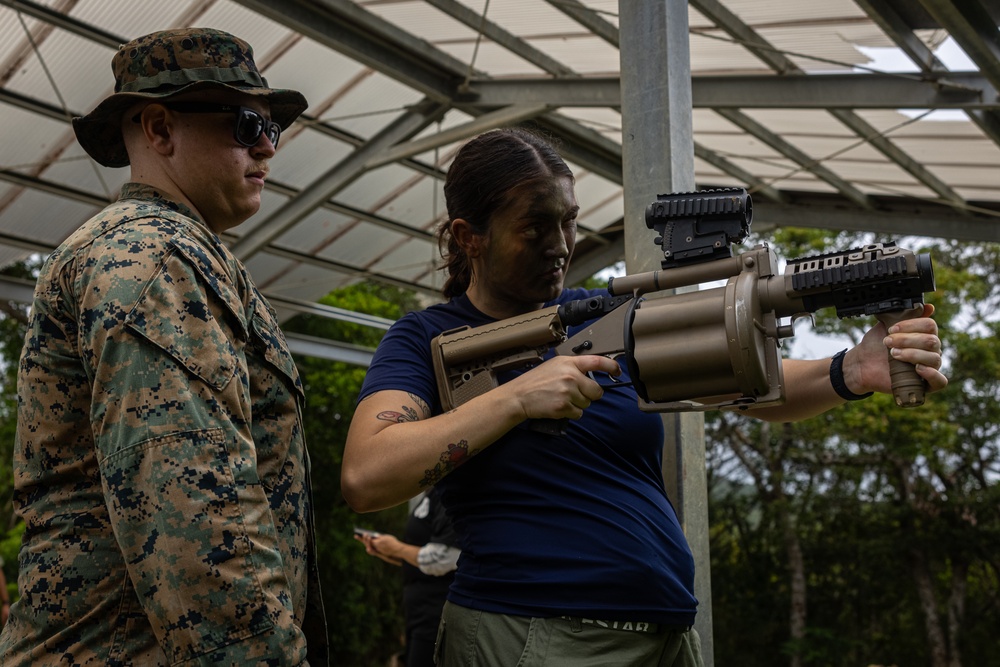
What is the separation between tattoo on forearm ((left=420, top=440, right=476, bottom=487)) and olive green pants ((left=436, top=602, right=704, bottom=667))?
288 mm

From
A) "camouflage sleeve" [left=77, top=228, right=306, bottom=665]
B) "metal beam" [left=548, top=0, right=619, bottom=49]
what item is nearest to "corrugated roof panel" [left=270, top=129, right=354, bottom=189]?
"metal beam" [left=548, top=0, right=619, bottom=49]

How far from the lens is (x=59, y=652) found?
1.70 metres

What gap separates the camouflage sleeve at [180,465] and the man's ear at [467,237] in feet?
2.63

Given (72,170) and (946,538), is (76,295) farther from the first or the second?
(946,538)

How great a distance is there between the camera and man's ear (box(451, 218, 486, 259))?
7.95 ft

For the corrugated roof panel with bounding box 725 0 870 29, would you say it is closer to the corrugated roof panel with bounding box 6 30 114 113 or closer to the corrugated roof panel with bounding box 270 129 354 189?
the corrugated roof panel with bounding box 270 129 354 189

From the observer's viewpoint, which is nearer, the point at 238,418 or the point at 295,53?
the point at 238,418

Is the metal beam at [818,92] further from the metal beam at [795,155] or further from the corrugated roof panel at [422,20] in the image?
the metal beam at [795,155]

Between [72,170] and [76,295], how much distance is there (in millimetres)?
9108

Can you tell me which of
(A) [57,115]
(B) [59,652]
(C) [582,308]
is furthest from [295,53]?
(B) [59,652]

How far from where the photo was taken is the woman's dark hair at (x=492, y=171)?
2.36 metres

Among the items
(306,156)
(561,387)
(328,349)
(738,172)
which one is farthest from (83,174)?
(561,387)

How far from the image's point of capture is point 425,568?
486 centimetres

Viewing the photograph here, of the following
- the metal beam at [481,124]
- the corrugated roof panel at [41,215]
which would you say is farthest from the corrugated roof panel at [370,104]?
the corrugated roof panel at [41,215]
